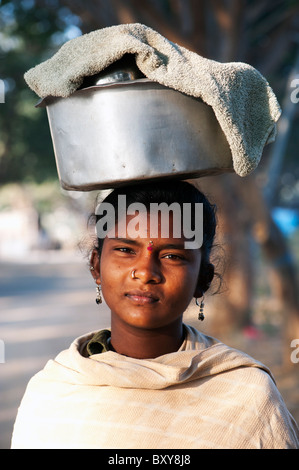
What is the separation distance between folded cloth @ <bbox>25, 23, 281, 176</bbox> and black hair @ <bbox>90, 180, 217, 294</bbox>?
26cm

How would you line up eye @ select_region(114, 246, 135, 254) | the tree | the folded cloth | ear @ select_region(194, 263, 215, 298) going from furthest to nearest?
the tree < ear @ select_region(194, 263, 215, 298) < eye @ select_region(114, 246, 135, 254) < the folded cloth

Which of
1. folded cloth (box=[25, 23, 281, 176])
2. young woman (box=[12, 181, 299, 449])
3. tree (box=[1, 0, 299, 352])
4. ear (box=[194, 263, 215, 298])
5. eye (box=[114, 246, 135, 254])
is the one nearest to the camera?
folded cloth (box=[25, 23, 281, 176])

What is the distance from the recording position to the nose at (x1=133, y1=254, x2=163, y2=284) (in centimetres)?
173

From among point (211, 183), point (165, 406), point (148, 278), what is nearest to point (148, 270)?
point (148, 278)

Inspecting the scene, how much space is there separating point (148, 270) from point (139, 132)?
1.22 ft

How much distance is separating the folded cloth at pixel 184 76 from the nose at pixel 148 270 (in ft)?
1.11

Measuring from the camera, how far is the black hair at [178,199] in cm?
184

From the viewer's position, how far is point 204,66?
1.61 m

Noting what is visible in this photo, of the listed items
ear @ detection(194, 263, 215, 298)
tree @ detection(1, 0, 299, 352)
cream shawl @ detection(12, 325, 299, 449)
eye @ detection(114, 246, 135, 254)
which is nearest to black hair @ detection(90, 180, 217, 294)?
ear @ detection(194, 263, 215, 298)

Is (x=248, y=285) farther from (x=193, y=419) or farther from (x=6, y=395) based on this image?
(x=193, y=419)

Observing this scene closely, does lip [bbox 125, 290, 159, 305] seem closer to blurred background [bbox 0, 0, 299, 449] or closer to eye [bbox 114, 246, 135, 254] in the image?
eye [bbox 114, 246, 135, 254]

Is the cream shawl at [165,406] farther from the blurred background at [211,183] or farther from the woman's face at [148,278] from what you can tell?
the blurred background at [211,183]

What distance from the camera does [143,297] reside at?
1.73 meters
